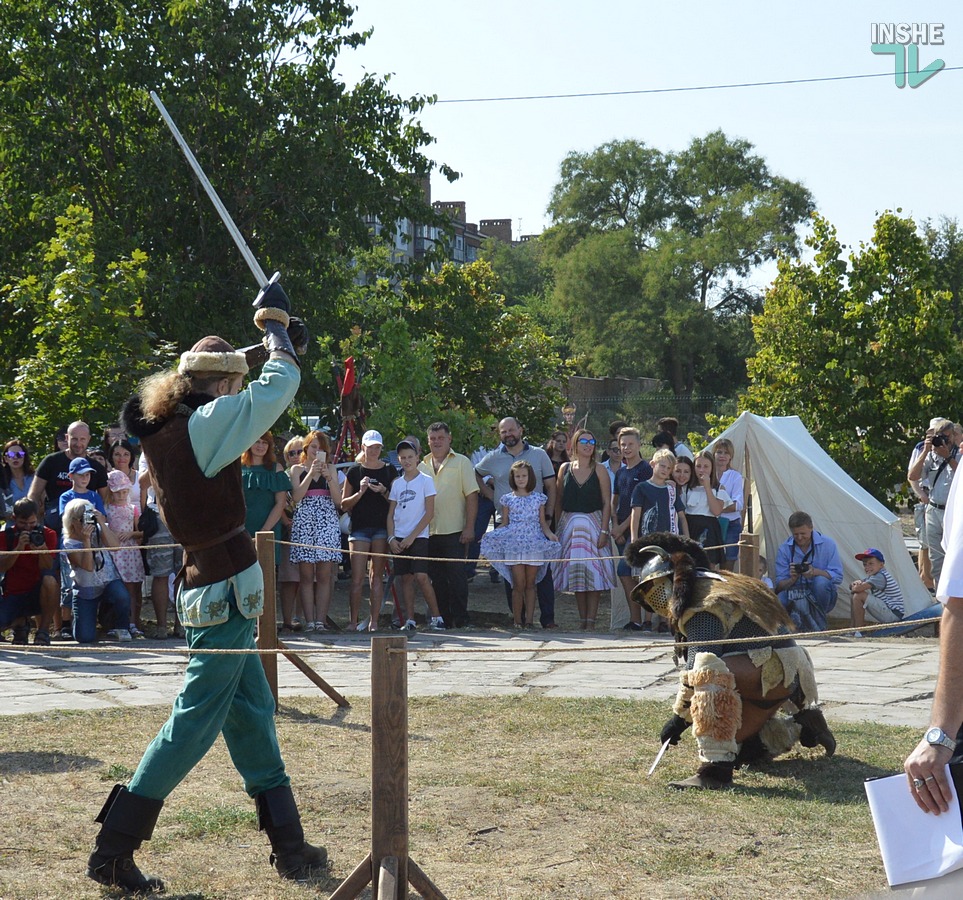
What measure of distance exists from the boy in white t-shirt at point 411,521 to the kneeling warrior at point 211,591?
20.8 ft

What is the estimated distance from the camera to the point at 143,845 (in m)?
4.95

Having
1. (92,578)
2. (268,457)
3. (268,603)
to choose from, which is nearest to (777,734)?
(268,603)

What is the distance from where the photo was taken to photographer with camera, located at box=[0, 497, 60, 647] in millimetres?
9742

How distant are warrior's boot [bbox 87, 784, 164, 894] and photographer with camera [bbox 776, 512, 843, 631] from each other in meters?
7.67

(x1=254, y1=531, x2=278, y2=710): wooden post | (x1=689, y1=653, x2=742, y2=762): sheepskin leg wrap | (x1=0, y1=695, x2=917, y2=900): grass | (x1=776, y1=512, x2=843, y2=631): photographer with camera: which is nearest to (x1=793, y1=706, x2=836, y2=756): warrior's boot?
(x1=0, y1=695, x2=917, y2=900): grass

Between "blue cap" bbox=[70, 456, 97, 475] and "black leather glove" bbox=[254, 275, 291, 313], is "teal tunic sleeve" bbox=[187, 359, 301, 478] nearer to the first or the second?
"black leather glove" bbox=[254, 275, 291, 313]

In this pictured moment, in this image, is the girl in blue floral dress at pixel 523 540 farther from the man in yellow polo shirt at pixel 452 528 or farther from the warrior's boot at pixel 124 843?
the warrior's boot at pixel 124 843

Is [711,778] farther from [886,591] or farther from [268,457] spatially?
[886,591]

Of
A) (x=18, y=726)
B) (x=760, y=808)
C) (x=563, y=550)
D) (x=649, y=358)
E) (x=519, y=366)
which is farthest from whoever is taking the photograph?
(x=649, y=358)

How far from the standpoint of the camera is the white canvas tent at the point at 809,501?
12.6 meters

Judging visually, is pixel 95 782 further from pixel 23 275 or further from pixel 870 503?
pixel 23 275

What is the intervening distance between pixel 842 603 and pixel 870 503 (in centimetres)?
119

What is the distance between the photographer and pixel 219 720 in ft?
14.7

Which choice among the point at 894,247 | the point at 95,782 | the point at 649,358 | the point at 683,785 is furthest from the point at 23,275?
the point at 649,358
